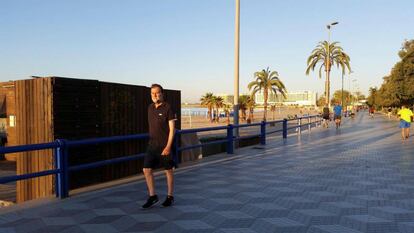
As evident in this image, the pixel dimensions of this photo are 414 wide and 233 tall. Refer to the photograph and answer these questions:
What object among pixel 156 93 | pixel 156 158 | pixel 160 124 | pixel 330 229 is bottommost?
pixel 330 229

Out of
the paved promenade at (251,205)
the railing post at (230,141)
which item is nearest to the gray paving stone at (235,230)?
the paved promenade at (251,205)

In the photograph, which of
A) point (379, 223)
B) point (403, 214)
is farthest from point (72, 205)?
point (403, 214)

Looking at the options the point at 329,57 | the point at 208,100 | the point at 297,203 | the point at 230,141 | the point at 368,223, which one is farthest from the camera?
the point at 208,100

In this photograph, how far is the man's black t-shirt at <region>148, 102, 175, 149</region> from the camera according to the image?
5.40m

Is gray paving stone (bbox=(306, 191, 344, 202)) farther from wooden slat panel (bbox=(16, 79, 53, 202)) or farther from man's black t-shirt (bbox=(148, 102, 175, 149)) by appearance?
wooden slat panel (bbox=(16, 79, 53, 202))

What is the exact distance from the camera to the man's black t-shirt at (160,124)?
17.7ft

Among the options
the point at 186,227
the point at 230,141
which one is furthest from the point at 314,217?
the point at 230,141

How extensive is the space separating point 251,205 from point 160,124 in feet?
6.18

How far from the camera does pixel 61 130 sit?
7133mm

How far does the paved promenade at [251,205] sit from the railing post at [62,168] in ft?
0.55

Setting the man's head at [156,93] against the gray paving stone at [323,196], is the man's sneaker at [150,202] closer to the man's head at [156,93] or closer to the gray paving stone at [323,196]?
the man's head at [156,93]

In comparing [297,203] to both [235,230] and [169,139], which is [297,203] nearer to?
[235,230]

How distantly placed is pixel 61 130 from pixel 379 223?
5.61 metres

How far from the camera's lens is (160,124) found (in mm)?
5410
